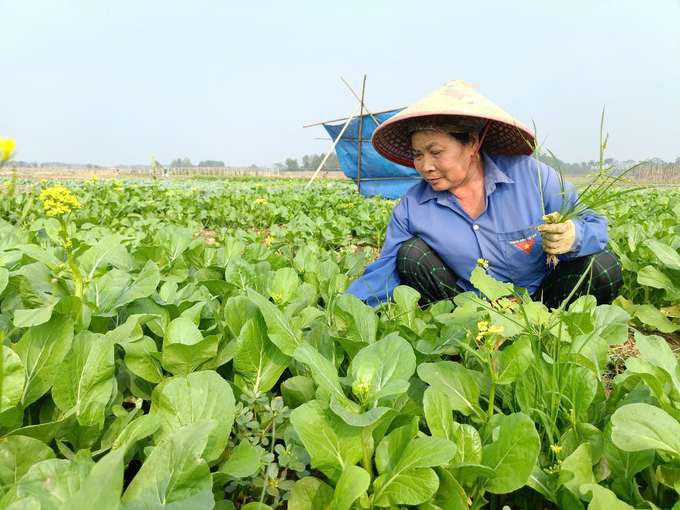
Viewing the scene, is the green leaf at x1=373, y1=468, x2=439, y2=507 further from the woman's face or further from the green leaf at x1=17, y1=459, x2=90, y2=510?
the woman's face

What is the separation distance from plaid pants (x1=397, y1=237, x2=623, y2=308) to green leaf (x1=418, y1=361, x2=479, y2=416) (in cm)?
122

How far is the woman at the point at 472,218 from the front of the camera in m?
2.30

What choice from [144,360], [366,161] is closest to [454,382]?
[144,360]

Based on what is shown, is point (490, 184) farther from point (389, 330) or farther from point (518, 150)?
Result: point (389, 330)

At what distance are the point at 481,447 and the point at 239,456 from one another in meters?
0.49

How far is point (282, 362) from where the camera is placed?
1.12 m

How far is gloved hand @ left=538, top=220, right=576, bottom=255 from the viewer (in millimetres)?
1912

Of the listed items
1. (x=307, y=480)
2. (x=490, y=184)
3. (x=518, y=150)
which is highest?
(x=518, y=150)

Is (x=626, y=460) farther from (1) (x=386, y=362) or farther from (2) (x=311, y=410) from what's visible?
(2) (x=311, y=410)

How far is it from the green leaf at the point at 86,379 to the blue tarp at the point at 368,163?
11.4 metres

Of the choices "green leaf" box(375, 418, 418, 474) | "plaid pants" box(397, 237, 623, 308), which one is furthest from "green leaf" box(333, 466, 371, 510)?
"plaid pants" box(397, 237, 623, 308)

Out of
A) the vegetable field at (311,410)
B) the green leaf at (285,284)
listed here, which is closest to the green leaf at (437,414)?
the vegetable field at (311,410)

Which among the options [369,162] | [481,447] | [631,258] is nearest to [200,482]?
[481,447]

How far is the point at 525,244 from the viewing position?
2426 mm
